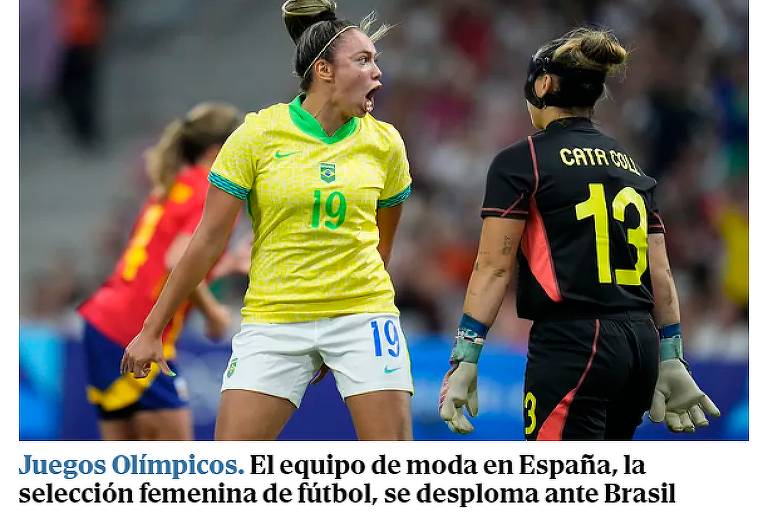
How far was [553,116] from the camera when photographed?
5.18 metres

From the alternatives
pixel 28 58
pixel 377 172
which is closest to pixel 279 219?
pixel 377 172

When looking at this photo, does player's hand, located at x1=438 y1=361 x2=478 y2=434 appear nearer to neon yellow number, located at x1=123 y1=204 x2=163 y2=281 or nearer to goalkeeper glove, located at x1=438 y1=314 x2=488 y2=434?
goalkeeper glove, located at x1=438 y1=314 x2=488 y2=434

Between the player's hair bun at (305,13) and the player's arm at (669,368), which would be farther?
the player's hair bun at (305,13)

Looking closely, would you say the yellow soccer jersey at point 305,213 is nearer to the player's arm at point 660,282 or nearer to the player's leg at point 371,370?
the player's leg at point 371,370

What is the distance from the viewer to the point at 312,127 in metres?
5.29

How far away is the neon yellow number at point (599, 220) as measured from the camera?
196 inches

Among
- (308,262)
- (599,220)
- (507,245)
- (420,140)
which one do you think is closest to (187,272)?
(308,262)

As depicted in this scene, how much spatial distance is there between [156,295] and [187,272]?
5.55 ft

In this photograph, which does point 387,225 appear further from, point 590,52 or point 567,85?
point 590,52

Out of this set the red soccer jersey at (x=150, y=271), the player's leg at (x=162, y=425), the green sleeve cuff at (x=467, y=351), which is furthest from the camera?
the player's leg at (x=162, y=425)

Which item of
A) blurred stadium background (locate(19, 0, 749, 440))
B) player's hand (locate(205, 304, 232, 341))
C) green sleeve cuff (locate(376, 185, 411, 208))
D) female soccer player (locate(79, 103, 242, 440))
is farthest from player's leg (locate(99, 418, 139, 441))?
green sleeve cuff (locate(376, 185, 411, 208))

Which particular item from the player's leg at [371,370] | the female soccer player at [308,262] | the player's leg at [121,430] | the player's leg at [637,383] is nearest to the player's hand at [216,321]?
the player's leg at [121,430]

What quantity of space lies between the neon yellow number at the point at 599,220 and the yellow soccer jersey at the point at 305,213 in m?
0.88

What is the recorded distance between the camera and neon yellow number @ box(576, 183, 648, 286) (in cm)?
498
